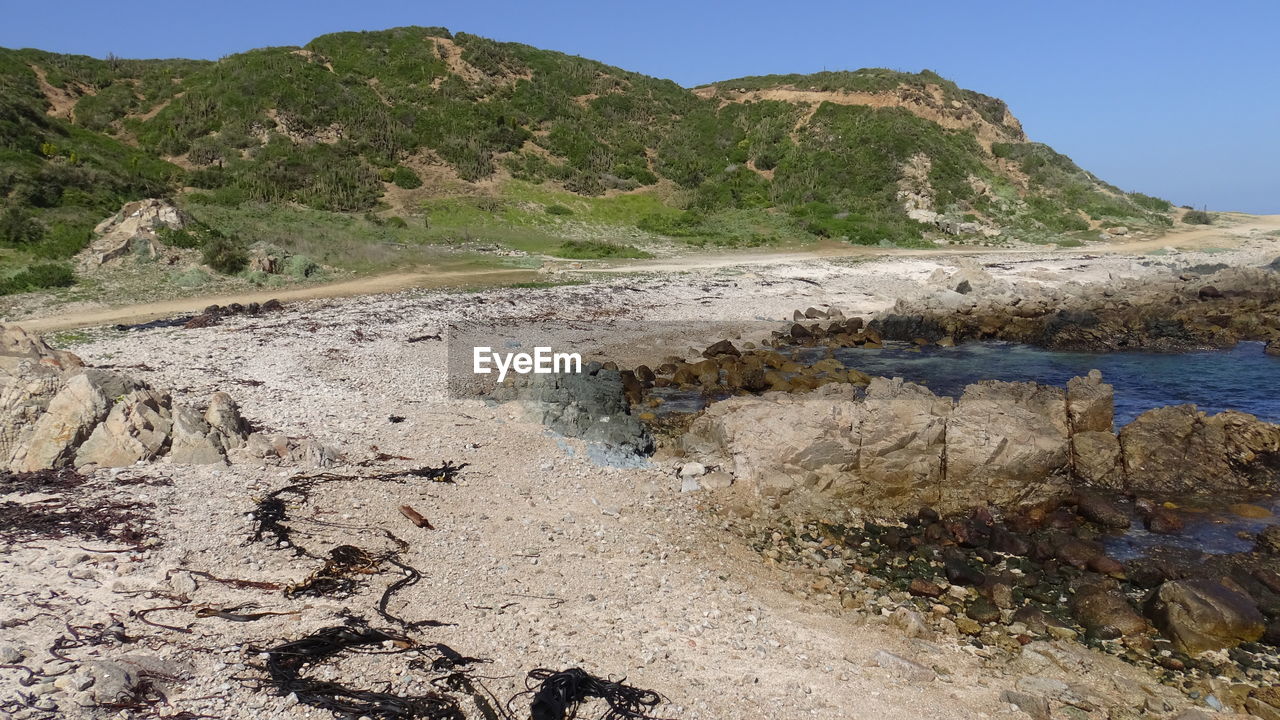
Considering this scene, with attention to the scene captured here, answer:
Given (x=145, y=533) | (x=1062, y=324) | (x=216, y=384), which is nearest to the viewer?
(x=145, y=533)

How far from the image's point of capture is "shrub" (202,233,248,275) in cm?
2723

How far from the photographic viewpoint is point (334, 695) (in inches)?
226

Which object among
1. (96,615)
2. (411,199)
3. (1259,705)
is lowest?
(1259,705)

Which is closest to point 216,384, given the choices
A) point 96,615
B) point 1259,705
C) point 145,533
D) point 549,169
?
point 145,533

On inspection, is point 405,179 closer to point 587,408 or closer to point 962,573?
point 587,408

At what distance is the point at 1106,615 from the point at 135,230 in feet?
102

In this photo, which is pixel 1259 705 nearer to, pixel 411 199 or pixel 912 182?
pixel 411 199

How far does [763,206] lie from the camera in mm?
53031

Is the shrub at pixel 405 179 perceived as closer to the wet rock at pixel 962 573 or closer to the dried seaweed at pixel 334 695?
the wet rock at pixel 962 573

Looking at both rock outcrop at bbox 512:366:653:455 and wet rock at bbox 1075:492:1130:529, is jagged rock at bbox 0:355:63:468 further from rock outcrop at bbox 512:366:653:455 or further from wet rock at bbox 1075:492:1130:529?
wet rock at bbox 1075:492:1130:529

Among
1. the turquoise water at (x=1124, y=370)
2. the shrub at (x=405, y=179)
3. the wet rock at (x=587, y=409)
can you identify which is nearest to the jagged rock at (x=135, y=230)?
the shrub at (x=405, y=179)

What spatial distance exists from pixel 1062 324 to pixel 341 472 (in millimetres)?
22503

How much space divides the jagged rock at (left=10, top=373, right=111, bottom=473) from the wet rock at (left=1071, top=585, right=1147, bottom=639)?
12.8m

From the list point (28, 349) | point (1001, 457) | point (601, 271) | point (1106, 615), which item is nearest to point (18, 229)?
point (28, 349)
